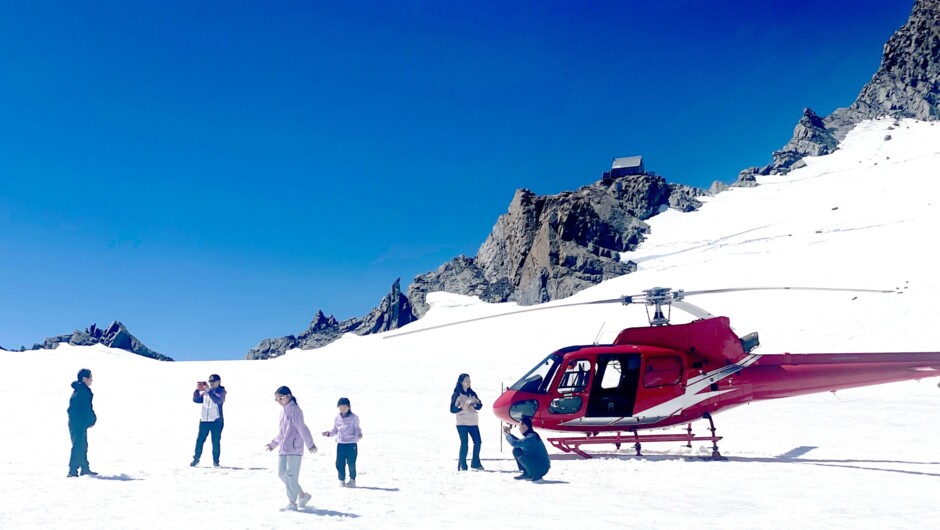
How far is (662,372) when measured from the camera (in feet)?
43.0

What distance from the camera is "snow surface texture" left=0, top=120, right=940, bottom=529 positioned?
7.95 metres

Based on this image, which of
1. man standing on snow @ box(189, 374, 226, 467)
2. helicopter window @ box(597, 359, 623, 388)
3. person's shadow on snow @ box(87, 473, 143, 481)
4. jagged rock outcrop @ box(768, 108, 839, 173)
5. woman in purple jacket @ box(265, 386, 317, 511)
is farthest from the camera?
jagged rock outcrop @ box(768, 108, 839, 173)

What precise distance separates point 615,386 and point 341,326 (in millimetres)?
68618

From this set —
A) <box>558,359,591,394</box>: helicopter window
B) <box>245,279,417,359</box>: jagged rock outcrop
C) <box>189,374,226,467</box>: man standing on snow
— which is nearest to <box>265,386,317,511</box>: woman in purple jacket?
<box>189,374,226,467</box>: man standing on snow

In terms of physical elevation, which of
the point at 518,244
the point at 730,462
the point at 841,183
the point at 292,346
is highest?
the point at 841,183

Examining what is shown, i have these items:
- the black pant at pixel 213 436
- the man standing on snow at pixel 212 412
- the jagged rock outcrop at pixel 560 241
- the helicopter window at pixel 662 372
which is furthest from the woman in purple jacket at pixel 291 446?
the jagged rock outcrop at pixel 560 241

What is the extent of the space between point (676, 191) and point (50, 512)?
295 ft

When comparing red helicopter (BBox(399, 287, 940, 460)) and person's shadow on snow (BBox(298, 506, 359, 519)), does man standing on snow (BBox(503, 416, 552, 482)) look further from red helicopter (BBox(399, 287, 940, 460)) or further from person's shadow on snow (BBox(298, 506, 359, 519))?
person's shadow on snow (BBox(298, 506, 359, 519))

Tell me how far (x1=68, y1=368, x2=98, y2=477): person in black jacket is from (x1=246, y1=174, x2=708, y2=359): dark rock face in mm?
48658

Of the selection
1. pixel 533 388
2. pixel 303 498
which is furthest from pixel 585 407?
pixel 303 498

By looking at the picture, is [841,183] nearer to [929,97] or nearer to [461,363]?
[929,97]

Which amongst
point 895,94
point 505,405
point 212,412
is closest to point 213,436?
point 212,412

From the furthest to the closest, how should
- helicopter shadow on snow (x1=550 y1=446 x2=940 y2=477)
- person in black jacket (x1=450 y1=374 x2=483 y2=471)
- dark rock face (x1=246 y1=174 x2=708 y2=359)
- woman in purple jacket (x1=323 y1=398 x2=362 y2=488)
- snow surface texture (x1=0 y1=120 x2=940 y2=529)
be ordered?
dark rock face (x1=246 y1=174 x2=708 y2=359) < helicopter shadow on snow (x1=550 y1=446 x2=940 y2=477) < person in black jacket (x1=450 y1=374 x2=483 y2=471) < woman in purple jacket (x1=323 y1=398 x2=362 y2=488) < snow surface texture (x1=0 y1=120 x2=940 y2=529)

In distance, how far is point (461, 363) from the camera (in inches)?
1077
